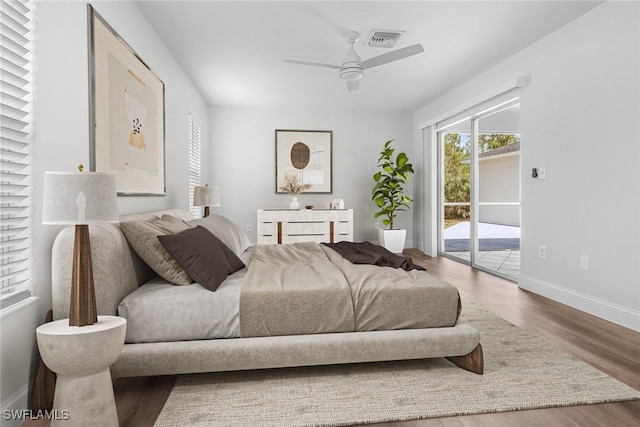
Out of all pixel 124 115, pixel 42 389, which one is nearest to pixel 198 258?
pixel 42 389

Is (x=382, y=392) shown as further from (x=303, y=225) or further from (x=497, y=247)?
(x=303, y=225)

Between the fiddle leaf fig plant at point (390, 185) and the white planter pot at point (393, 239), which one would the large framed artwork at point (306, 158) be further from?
the white planter pot at point (393, 239)

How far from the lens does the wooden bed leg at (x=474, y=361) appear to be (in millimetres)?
2025

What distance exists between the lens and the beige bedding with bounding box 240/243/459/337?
1.93m

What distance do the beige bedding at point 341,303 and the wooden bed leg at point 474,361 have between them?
193mm

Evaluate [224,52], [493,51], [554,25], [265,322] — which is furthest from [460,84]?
[265,322]

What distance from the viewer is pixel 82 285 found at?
1.48 meters

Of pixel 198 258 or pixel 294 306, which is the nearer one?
pixel 294 306

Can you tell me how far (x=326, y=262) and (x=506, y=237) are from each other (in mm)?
3051

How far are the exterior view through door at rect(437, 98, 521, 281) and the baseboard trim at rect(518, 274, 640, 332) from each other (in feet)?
1.67

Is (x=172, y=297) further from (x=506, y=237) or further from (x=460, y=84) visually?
(x=460, y=84)

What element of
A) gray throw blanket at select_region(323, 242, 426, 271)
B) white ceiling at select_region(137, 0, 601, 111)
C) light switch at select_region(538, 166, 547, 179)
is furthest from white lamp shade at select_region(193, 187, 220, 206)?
light switch at select_region(538, 166, 547, 179)

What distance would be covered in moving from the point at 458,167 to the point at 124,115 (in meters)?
4.58

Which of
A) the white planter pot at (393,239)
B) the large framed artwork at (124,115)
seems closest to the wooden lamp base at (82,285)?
the large framed artwork at (124,115)
